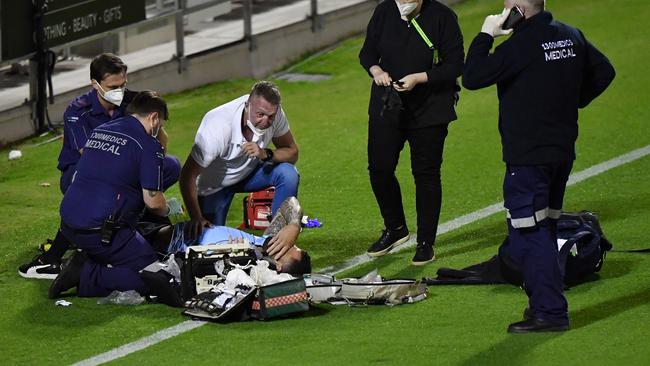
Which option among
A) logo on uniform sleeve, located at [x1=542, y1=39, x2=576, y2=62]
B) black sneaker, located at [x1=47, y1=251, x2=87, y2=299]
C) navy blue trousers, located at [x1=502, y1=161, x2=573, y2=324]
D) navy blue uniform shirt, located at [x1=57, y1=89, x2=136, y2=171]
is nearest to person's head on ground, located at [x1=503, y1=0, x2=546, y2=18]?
logo on uniform sleeve, located at [x1=542, y1=39, x2=576, y2=62]

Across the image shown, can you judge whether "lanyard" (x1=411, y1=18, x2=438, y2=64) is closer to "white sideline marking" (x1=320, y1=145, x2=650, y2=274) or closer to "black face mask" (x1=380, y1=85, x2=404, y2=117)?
"black face mask" (x1=380, y1=85, x2=404, y2=117)

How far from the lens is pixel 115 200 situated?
28.2 feet

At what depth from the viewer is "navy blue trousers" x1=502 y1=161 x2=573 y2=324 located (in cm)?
746

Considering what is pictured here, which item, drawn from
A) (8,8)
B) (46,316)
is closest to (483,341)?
(46,316)

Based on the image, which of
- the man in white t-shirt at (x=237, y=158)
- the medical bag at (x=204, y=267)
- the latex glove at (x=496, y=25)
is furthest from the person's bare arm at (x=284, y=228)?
the latex glove at (x=496, y=25)

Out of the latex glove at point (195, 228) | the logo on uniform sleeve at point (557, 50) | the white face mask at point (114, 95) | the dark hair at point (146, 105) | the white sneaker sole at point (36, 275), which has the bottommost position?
the white sneaker sole at point (36, 275)

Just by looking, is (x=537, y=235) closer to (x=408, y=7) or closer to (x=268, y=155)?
(x=408, y=7)

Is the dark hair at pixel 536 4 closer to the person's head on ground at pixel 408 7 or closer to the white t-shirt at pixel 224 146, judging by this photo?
the person's head on ground at pixel 408 7

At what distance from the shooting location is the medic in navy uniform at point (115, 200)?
855 centimetres

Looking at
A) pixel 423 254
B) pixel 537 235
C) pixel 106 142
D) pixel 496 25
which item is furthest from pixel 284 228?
pixel 496 25

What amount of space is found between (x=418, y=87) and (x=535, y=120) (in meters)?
2.02

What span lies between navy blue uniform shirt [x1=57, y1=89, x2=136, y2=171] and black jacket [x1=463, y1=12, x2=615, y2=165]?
285 cm

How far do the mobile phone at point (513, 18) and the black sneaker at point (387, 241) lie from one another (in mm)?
2549

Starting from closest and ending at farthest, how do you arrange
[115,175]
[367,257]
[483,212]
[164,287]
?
[164,287]
[115,175]
[367,257]
[483,212]
